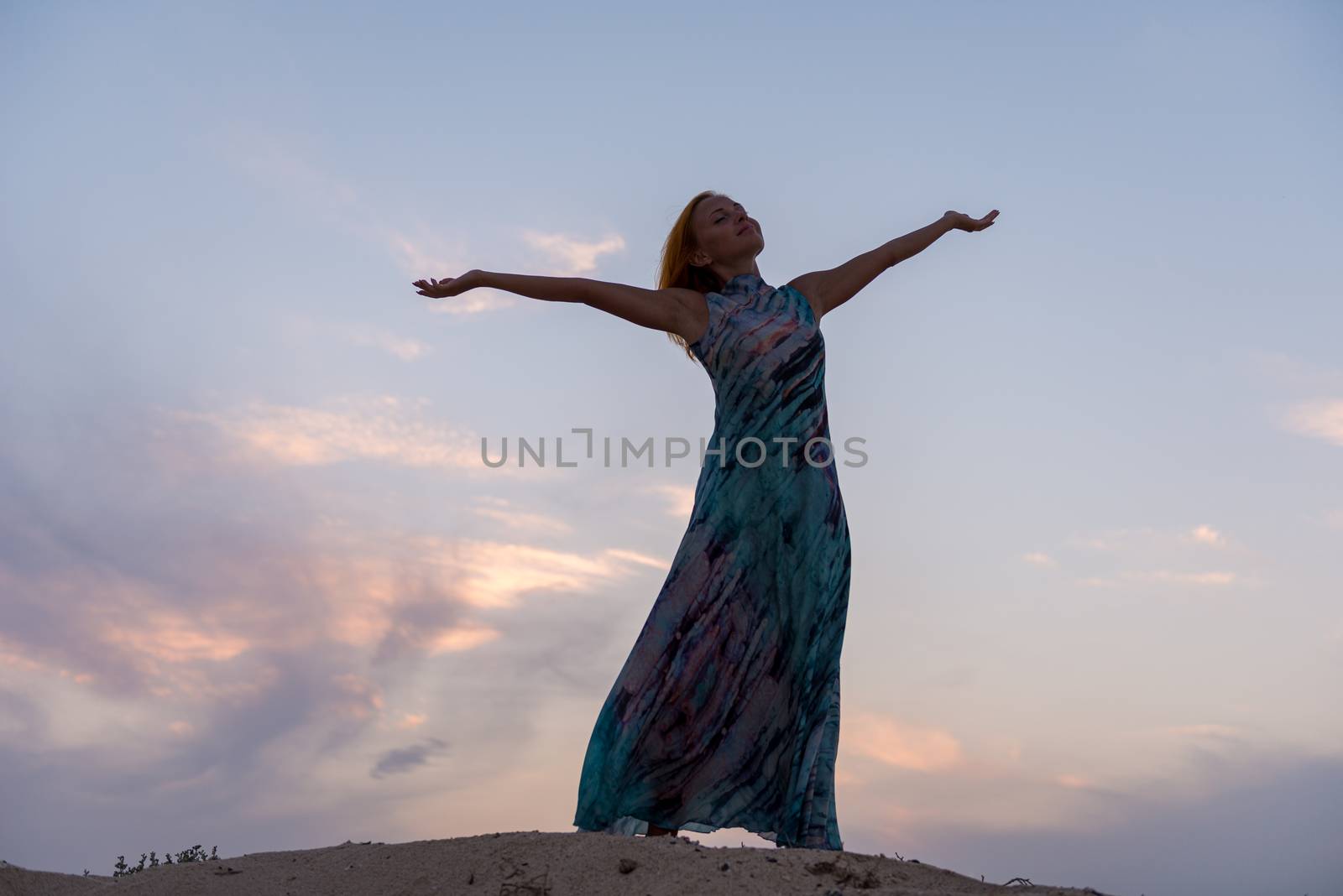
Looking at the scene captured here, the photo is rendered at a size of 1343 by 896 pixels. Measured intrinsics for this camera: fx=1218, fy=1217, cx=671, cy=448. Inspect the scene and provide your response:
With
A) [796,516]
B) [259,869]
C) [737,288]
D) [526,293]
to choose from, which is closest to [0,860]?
[259,869]

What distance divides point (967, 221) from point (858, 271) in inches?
36.6

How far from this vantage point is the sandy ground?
4.38 meters

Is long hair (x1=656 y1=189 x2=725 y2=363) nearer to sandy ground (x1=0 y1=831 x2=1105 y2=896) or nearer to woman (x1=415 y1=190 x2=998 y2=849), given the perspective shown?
woman (x1=415 y1=190 x2=998 y2=849)

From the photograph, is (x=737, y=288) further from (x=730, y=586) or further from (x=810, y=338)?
(x=730, y=586)

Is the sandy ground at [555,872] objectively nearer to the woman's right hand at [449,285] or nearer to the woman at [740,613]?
the woman at [740,613]

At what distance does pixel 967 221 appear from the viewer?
7141mm

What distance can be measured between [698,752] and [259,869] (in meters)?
2.05

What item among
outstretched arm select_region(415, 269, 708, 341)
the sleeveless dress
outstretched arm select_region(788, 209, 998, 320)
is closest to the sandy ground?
the sleeveless dress

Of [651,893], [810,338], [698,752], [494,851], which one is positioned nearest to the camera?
[651,893]

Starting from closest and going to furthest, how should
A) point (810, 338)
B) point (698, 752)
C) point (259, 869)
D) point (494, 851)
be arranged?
point (494, 851) → point (259, 869) → point (698, 752) → point (810, 338)

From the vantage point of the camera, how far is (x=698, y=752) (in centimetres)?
584

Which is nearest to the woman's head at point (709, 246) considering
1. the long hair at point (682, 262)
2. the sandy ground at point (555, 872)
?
the long hair at point (682, 262)

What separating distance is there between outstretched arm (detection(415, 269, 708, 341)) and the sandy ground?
97.9 inches

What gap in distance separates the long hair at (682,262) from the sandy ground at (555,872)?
300 centimetres
